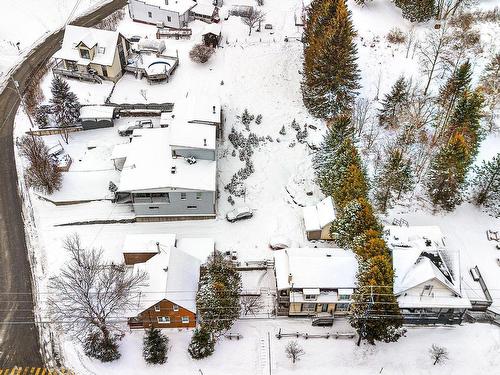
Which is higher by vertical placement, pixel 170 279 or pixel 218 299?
pixel 170 279

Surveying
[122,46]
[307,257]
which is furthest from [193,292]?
[122,46]

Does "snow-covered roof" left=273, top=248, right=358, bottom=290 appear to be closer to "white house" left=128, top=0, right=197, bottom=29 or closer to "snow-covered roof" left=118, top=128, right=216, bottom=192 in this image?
"snow-covered roof" left=118, top=128, right=216, bottom=192

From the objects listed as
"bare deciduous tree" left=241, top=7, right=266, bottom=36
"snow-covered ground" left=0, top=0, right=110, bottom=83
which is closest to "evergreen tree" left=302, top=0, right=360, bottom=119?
"bare deciduous tree" left=241, top=7, right=266, bottom=36

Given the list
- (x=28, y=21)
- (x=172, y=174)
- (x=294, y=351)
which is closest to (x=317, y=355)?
(x=294, y=351)

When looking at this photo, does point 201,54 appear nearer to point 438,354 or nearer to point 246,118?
point 246,118

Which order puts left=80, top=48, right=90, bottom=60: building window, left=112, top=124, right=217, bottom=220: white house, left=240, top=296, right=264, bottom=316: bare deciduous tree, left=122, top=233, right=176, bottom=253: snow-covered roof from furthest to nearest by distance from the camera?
left=80, top=48, right=90, bottom=60: building window
left=112, top=124, right=217, bottom=220: white house
left=122, top=233, right=176, bottom=253: snow-covered roof
left=240, top=296, right=264, bottom=316: bare deciduous tree

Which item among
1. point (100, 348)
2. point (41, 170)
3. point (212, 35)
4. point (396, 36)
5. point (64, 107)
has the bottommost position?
point (100, 348)

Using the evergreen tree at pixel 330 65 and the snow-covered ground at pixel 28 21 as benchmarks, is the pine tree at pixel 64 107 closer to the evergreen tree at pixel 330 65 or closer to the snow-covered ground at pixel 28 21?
the snow-covered ground at pixel 28 21
